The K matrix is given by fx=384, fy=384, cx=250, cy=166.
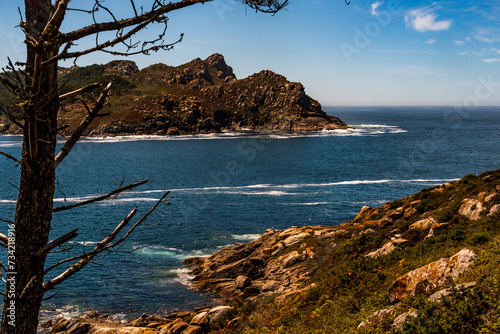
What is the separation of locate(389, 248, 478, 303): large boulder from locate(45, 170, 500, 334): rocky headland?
0.03 metres

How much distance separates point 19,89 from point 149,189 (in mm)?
73847

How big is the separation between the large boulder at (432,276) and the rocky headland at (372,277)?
0.10ft

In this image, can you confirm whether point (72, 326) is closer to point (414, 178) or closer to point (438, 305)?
point (438, 305)

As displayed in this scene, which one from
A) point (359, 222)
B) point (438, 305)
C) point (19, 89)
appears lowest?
point (359, 222)

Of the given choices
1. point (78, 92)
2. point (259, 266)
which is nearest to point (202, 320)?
point (259, 266)

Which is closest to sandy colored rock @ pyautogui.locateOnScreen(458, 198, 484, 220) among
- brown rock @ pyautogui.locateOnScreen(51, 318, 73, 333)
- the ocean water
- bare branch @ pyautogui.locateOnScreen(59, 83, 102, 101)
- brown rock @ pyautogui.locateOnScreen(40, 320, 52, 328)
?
the ocean water

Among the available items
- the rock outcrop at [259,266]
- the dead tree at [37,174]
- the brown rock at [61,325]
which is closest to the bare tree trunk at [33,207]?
the dead tree at [37,174]

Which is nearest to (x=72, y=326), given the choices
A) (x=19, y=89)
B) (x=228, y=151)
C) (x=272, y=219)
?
(x=19, y=89)

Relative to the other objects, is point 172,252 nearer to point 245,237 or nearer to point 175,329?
point 245,237

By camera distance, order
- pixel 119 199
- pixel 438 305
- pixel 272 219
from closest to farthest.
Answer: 1. pixel 438 305
2. pixel 272 219
3. pixel 119 199

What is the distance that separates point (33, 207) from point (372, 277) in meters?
14.5

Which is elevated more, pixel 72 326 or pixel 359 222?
pixel 359 222

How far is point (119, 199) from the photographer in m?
66.8

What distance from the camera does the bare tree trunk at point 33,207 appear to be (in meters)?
4.85
